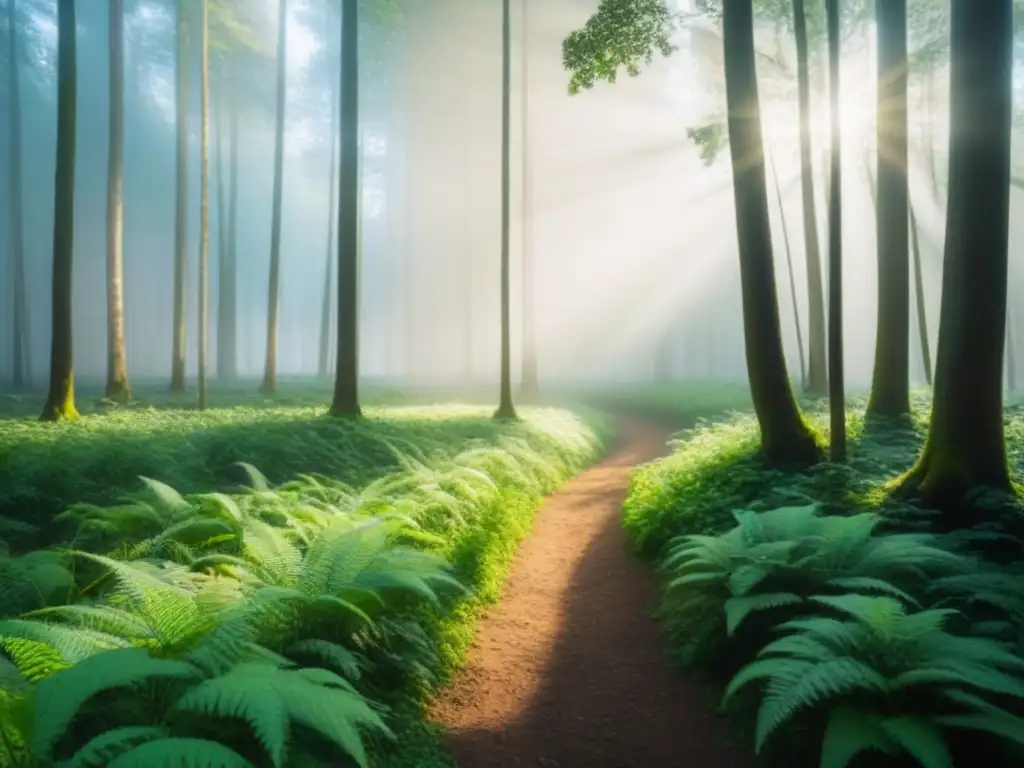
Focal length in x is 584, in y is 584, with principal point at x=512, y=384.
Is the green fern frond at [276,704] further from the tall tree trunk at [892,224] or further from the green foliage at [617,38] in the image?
the tall tree trunk at [892,224]

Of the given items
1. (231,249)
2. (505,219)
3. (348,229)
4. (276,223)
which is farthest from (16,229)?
(505,219)

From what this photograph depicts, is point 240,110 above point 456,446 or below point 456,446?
above

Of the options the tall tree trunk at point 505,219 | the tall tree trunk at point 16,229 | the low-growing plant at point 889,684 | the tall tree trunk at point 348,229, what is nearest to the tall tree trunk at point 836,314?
the low-growing plant at point 889,684

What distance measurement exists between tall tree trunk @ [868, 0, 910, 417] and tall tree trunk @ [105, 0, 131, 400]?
17878 millimetres

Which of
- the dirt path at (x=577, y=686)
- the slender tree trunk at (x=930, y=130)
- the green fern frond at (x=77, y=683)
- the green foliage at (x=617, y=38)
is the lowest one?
the dirt path at (x=577, y=686)

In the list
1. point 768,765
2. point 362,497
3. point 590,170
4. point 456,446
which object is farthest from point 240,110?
point 768,765

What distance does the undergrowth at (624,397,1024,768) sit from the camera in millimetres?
3035

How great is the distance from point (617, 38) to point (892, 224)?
21.1 ft

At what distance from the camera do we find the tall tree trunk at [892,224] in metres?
10.4

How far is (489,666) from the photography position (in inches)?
191

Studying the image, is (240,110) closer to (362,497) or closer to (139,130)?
(362,497)

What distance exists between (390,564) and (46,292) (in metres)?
62.3

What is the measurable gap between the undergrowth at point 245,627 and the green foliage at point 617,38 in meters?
7.28

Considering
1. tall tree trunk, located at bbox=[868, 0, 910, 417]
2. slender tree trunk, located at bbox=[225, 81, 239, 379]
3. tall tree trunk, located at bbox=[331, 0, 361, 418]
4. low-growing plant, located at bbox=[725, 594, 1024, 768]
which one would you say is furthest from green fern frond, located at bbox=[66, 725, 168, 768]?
slender tree trunk, located at bbox=[225, 81, 239, 379]
